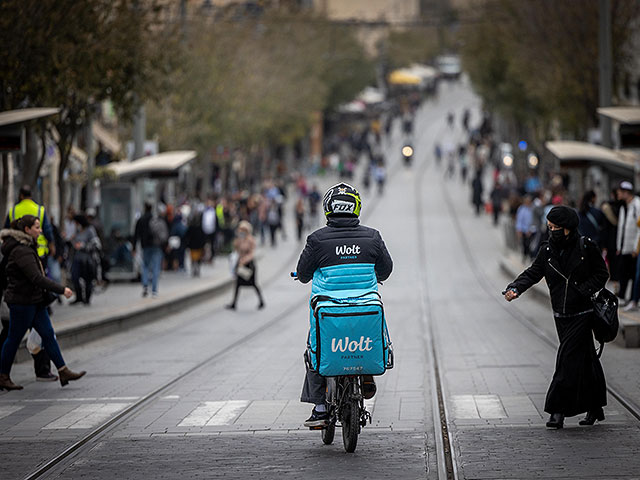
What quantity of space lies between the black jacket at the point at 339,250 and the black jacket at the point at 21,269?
13.8ft

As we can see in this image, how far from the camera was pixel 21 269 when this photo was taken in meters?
13.1

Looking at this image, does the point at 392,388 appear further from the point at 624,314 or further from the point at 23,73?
the point at 23,73

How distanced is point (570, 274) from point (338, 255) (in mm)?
1937

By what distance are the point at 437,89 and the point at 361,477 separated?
472 feet

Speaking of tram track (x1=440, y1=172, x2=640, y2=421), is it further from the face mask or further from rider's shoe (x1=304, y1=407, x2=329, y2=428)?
rider's shoe (x1=304, y1=407, x2=329, y2=428)

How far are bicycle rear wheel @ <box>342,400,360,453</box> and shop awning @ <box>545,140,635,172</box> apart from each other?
16882 mm

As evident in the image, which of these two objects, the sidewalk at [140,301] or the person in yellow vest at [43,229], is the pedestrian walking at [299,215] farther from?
the person in yellow vest at [43,229]

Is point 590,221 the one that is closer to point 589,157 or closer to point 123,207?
point 589,157

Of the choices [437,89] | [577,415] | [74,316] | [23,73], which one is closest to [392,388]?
[577,415]

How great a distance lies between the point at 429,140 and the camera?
328 ft

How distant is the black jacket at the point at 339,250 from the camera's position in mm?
9617

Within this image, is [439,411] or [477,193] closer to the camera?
[439,411]

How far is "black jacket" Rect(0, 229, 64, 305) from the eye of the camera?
1307 cm

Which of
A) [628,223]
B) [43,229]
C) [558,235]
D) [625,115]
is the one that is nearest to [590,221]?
[625,115]
